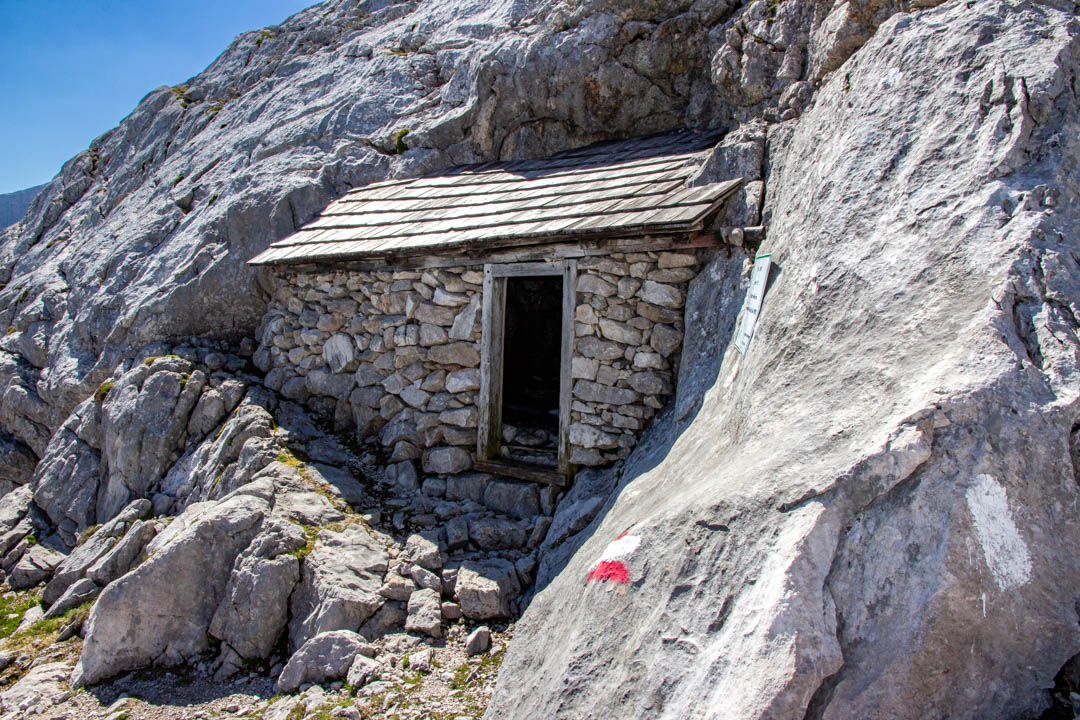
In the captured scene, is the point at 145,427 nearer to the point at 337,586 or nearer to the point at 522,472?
the point at 337,586

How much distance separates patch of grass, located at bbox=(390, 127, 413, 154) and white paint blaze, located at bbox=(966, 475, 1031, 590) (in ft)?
30.6

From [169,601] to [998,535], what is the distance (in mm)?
5492

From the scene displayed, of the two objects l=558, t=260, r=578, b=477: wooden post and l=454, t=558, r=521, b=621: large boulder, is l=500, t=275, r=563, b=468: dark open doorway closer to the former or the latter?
l=558, t=260, r=578, b=477: wooden post

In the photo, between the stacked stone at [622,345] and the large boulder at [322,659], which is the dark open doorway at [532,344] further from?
the large boulder at [322,659]

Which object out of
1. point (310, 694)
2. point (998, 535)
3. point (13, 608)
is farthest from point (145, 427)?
point (998, 535)

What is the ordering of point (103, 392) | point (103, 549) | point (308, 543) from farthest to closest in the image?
point (103, 392) < point (103, 549) < point (308, 543)

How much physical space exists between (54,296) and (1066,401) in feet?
43.3

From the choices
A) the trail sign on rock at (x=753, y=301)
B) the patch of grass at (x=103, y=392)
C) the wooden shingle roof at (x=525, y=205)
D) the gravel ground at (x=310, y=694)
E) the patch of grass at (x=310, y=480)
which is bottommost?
the gravel ground at (x=310, y=694)

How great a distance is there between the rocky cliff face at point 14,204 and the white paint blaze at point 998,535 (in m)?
32.6

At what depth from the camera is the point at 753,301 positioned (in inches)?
172

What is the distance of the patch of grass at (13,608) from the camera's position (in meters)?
5.96

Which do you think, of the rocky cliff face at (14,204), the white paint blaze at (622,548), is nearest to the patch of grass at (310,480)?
the white paint blaze at (622,548)

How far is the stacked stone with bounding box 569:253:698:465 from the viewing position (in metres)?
5.71

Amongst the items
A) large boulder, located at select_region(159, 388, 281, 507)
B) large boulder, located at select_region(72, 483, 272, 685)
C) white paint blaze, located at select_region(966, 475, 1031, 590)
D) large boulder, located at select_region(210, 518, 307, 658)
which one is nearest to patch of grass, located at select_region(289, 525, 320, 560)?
large boulder, located at select_region(210, 518, 307, 658)
